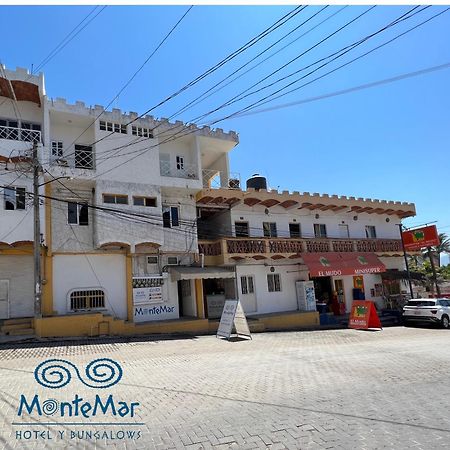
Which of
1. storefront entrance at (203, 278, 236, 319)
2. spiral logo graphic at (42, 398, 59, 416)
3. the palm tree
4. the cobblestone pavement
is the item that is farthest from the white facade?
the palm tree

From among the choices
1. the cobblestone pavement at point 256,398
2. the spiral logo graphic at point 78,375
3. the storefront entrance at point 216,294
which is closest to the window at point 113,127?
the storefront entrance at point 216,294

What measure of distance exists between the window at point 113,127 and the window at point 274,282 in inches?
462

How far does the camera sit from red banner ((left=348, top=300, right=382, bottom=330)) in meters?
18.4

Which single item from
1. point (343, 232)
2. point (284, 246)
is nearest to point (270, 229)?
point (284, 246)

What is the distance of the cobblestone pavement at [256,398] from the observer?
178 inches

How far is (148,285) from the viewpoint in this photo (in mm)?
18922

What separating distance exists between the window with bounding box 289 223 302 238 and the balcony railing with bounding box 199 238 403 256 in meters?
1.33

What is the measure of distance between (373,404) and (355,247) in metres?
20.7

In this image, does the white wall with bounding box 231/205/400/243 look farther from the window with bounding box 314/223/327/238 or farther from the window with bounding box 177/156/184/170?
the window with bounding box 177/156/184/170

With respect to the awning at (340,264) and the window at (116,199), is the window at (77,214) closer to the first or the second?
the window at (116,199)

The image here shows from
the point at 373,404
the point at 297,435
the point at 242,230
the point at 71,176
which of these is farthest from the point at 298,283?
the point at 297,435

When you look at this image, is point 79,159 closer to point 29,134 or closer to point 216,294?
point 29,134

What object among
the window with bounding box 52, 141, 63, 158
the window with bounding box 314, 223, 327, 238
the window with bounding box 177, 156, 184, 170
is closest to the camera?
the window with bounding box 52, 141, 63, 158

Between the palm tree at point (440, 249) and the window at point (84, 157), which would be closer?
the window at point (84, 157)
